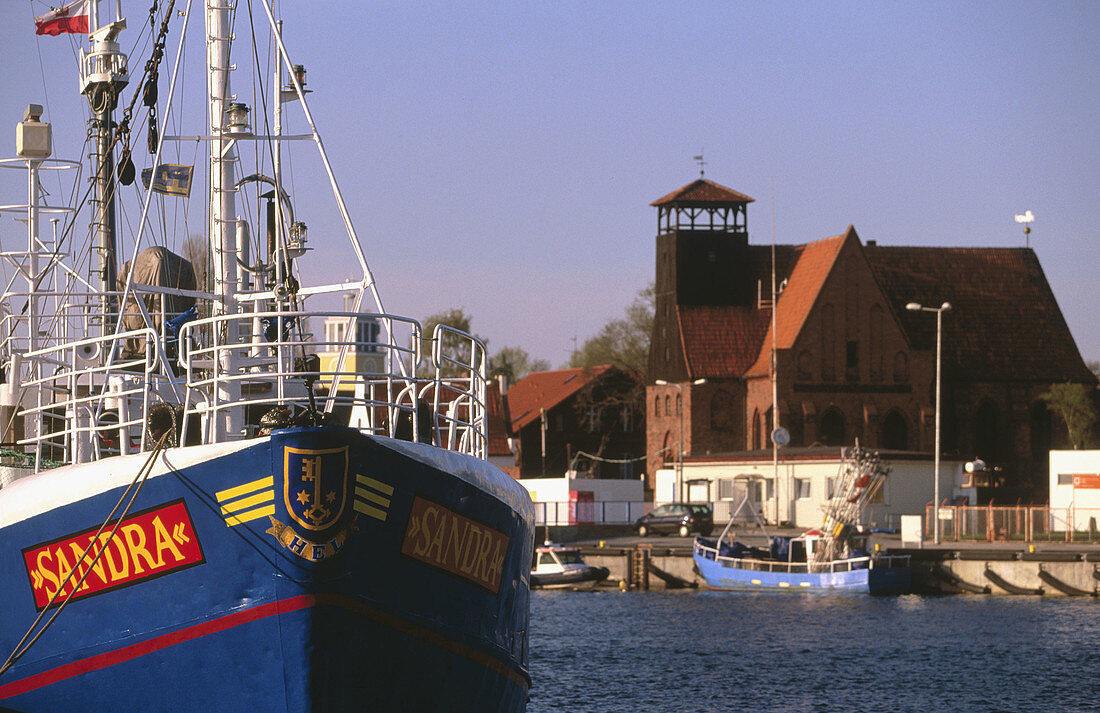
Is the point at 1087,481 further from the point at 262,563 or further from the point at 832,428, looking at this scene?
the point at 262,563

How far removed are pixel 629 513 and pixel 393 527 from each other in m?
56.1

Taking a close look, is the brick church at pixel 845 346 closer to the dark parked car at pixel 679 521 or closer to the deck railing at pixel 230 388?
the dark parked car at pixel 679 521

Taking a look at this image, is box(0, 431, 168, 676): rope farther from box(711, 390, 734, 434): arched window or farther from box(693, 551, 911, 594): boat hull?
box(711, 390, 734, 434): arched window

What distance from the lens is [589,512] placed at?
67.6 m

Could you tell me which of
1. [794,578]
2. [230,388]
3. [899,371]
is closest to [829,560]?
[794,578]

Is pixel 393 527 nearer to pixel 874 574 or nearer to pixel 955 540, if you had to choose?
pixel 874 574

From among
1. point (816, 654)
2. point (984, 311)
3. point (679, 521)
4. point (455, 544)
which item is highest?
point (984, 311)

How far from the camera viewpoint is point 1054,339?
282 ft

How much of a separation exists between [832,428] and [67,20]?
58.9m

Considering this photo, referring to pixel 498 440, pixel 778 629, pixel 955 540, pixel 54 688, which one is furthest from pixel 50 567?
pixel 498 440

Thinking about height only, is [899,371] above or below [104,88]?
below

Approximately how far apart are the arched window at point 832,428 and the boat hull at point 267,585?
66.0 metres

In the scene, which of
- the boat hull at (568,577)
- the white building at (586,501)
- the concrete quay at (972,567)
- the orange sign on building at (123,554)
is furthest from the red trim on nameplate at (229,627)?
the white building at (586,501)

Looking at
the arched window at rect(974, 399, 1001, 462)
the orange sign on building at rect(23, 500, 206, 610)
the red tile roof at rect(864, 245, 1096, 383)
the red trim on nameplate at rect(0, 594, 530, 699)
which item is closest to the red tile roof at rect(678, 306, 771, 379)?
the red tile roof at rect(864, 245, 1096, 383)
